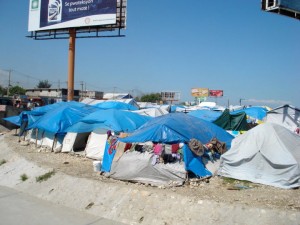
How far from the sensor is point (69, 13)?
31.1 meters

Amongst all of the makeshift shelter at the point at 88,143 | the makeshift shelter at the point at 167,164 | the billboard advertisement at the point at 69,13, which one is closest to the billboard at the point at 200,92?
the billboard advertisement at the point at 69,13

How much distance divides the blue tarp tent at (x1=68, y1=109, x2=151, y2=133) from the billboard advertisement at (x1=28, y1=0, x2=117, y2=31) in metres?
12.8

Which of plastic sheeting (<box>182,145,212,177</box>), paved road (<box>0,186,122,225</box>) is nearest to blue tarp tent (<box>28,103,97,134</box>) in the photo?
paved road (<box>0,186,122,225</box>)

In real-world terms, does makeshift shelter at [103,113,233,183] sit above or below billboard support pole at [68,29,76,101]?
below

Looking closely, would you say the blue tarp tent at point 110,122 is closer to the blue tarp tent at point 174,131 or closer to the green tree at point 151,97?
the blue tarp tent at point 174,131

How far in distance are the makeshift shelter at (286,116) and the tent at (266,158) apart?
10.2m

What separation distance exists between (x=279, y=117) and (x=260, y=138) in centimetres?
1124

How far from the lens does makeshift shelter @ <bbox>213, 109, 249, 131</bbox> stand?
73.9 ft

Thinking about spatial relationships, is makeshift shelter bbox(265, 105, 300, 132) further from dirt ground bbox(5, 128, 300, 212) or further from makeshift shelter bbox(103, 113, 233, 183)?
dirt ground bbox(5, 128, 300, 212)

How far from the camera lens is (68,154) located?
18.5 meters

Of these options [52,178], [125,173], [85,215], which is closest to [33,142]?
[52,178]

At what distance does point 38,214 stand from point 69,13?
958 inches

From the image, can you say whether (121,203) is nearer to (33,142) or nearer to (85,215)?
(85,215)

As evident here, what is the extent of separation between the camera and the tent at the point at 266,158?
440 inches
